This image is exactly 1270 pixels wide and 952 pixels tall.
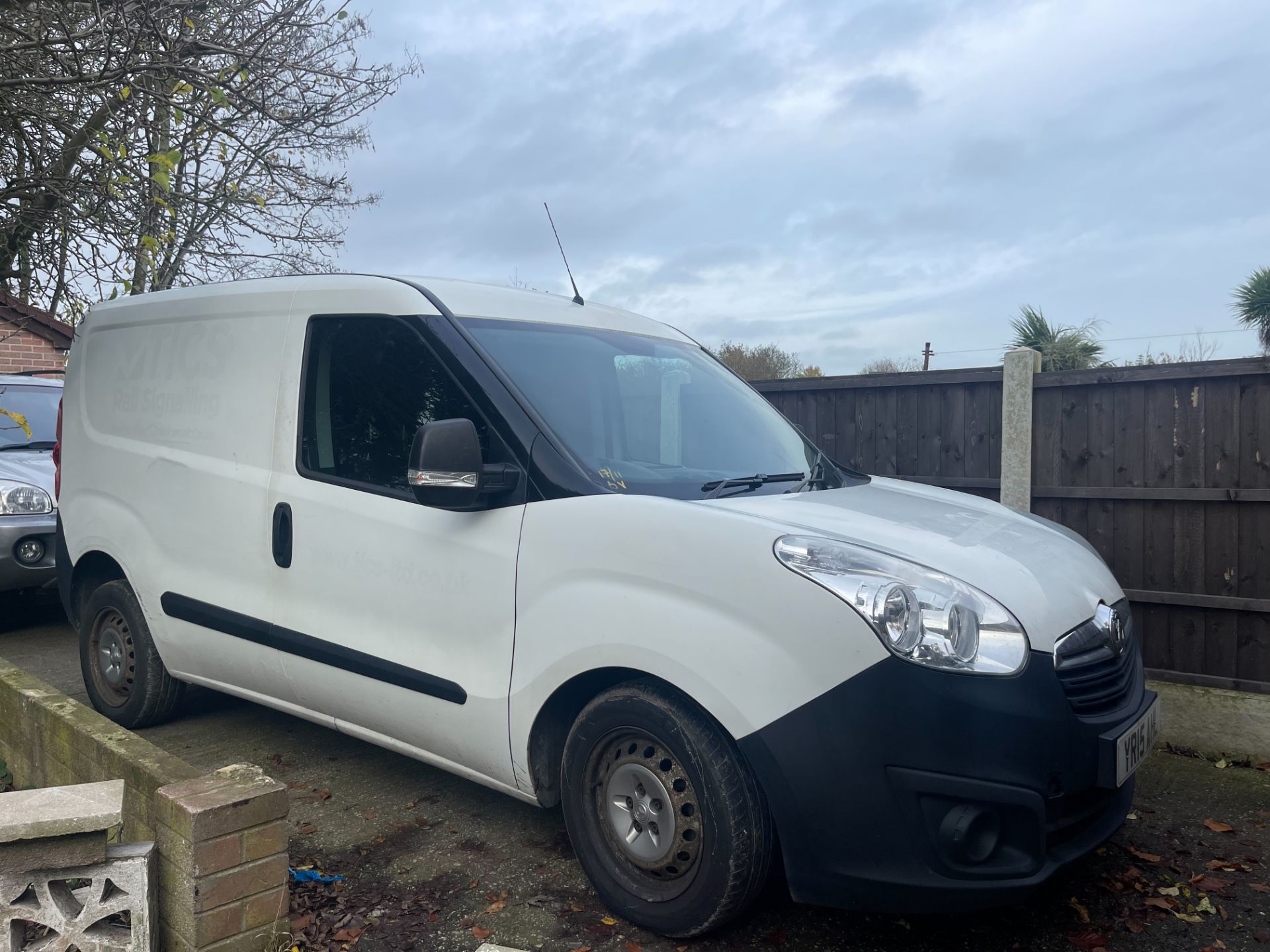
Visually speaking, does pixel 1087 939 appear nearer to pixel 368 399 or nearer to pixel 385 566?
pixel 385 566

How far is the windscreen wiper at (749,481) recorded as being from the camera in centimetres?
305

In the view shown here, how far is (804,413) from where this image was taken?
6.34 metres

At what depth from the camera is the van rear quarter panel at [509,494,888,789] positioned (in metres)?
2.43

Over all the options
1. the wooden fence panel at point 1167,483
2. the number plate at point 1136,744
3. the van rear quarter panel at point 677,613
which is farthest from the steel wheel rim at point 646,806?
the wooden fence panel at point 1167,483

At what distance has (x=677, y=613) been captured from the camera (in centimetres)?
264

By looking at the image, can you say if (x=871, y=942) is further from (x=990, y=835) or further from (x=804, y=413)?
(x=804, y=413)

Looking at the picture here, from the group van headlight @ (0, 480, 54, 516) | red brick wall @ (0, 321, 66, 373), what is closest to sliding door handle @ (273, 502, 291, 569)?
van headlight @ (0, 480, 54, 516)

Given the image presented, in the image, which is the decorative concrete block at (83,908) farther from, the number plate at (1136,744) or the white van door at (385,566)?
the number plate at (1136,744)

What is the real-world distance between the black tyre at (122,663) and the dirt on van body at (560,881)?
209 mm

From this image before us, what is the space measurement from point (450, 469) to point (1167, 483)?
382 cm

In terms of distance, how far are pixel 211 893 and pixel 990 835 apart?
1.98 metres

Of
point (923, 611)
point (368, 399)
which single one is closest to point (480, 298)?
point (368, 399)

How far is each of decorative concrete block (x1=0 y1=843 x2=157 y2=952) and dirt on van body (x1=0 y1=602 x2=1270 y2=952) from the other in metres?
0.41

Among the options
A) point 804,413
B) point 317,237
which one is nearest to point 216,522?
point 804,413
